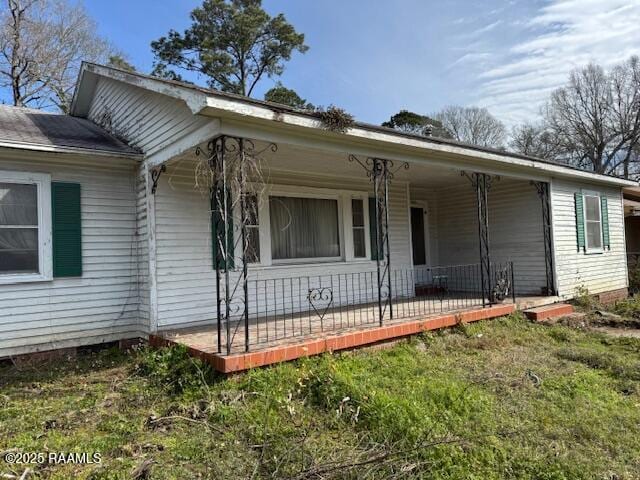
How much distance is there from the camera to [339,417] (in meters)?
3.94

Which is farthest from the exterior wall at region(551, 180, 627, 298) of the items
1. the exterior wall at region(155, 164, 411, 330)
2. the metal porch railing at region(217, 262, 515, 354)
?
the exterior wall at region(155, 164, 411, 330)

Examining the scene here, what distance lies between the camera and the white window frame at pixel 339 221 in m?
7.52

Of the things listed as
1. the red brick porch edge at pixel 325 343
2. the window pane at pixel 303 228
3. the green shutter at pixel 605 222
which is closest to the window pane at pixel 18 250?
the red brick porch edge at pixel 325 343

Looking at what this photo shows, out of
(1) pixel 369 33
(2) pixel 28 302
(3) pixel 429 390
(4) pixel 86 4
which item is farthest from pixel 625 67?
(2) pixel 28 302

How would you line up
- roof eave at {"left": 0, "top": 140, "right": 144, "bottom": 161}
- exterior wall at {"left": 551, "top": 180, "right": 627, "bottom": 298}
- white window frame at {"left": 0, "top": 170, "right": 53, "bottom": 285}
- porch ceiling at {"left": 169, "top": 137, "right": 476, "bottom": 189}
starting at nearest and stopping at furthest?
1. roof eave at {"left": 0, "top": 140, "right": 144, "bottom": 161}
2. white window frame at {"left": 0, "top": 170, "right": 53, "bottom": 285}
3. porch ceiling at {"left": 169, "top": 137, "right": 476, "bottom": 189}
4. exterior wall at {"left": 551, "top": 180, "right": 627, "bottom": 298}

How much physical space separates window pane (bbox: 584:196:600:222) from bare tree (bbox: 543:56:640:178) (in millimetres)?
22137

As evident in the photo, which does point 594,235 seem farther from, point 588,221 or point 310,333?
point 310,333

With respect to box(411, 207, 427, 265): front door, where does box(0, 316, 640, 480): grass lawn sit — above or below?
below

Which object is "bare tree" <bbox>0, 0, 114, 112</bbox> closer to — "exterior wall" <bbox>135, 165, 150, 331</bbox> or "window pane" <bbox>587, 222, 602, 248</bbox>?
"exterior wall" <bbox>135, 165, 150, 331</bbox>

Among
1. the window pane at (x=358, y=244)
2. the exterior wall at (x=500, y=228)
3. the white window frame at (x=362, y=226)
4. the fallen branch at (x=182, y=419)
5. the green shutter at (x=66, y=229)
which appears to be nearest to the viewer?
the fallen branch at (x=182, y=419)

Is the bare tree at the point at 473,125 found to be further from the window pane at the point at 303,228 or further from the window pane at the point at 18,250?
the window pane at the point at 18,250

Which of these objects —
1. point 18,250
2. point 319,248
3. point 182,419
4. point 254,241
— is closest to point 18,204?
point 18,250

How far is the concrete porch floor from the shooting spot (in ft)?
15.5

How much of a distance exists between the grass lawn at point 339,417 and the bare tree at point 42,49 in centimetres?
1589
